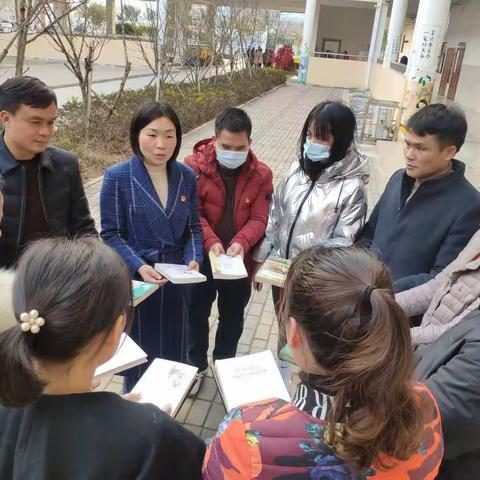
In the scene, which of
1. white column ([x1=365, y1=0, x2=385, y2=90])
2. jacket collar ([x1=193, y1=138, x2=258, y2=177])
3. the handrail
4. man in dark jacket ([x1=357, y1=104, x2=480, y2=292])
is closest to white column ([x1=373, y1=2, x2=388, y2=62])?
white column ([x1=365, y1=0, x2=385, y2=90])

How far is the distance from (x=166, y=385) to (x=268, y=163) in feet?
23.9

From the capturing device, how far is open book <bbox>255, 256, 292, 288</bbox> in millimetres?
2162

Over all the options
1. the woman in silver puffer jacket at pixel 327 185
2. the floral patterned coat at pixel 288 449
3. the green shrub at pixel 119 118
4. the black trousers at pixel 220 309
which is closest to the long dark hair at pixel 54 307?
the floral patterned coat at pixel 288 449

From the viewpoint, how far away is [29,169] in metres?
2.08

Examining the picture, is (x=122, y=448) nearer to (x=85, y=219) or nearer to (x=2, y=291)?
(x=2, y=291)

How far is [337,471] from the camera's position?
92cm

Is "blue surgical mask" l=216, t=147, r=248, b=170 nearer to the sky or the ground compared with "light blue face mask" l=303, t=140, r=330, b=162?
nearer to the ground

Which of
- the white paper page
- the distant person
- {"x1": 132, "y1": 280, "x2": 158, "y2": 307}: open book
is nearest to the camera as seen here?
{"x1": 132, "y1": 280, "x2": 158, "y2": 307}: open book

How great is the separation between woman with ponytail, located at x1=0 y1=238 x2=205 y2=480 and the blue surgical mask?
5.24 feet

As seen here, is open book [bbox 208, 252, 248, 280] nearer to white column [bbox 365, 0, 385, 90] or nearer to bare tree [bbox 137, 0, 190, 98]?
bare tree [bbox 137, 0, 190, 98]

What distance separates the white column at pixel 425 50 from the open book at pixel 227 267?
675cm

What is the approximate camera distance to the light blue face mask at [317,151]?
2324 millimetres

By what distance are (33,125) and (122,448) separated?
1533 millimetres

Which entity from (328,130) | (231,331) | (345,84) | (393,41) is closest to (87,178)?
(231,331)
